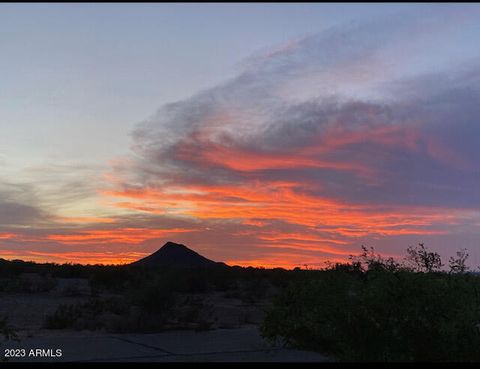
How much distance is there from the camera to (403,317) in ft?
30.7

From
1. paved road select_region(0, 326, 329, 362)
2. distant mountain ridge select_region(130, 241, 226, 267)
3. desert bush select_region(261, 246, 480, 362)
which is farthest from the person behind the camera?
distant mountain ridge select_region(130, 241, 226, 267)

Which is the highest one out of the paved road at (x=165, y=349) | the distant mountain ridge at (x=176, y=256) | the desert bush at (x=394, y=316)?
the distant mountain ridge at (x=176, y=256)

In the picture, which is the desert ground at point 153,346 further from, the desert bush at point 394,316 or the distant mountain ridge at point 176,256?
the distant mountain ridge at point 176,256

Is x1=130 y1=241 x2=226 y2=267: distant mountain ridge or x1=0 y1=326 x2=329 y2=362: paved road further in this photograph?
x1=130 y1=241 x2=226 y2=267: distant mountain ridge

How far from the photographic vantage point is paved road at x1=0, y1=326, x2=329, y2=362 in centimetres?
1082

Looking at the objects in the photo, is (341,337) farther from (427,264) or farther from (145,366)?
(145,366)

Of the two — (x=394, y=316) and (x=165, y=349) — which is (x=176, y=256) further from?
(x=394, y=316)

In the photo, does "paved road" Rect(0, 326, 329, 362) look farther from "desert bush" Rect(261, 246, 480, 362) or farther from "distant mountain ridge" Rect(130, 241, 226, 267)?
"distant mountain ridge" Rect(130, 241, 226, 267)

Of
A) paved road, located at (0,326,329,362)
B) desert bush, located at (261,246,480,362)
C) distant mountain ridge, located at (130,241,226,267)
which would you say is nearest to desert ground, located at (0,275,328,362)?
paved road, located at (0,326,329,362)

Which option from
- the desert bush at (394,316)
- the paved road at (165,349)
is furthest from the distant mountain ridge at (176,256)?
the desert bush at (394,316)

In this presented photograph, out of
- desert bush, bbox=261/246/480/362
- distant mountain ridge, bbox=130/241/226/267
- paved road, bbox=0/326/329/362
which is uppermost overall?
distant mountain ridge, bbox=130/241/226/267

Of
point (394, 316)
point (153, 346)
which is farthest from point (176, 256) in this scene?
point (394, 316)

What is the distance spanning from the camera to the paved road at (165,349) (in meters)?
10.8

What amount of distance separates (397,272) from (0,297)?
20.7 m
